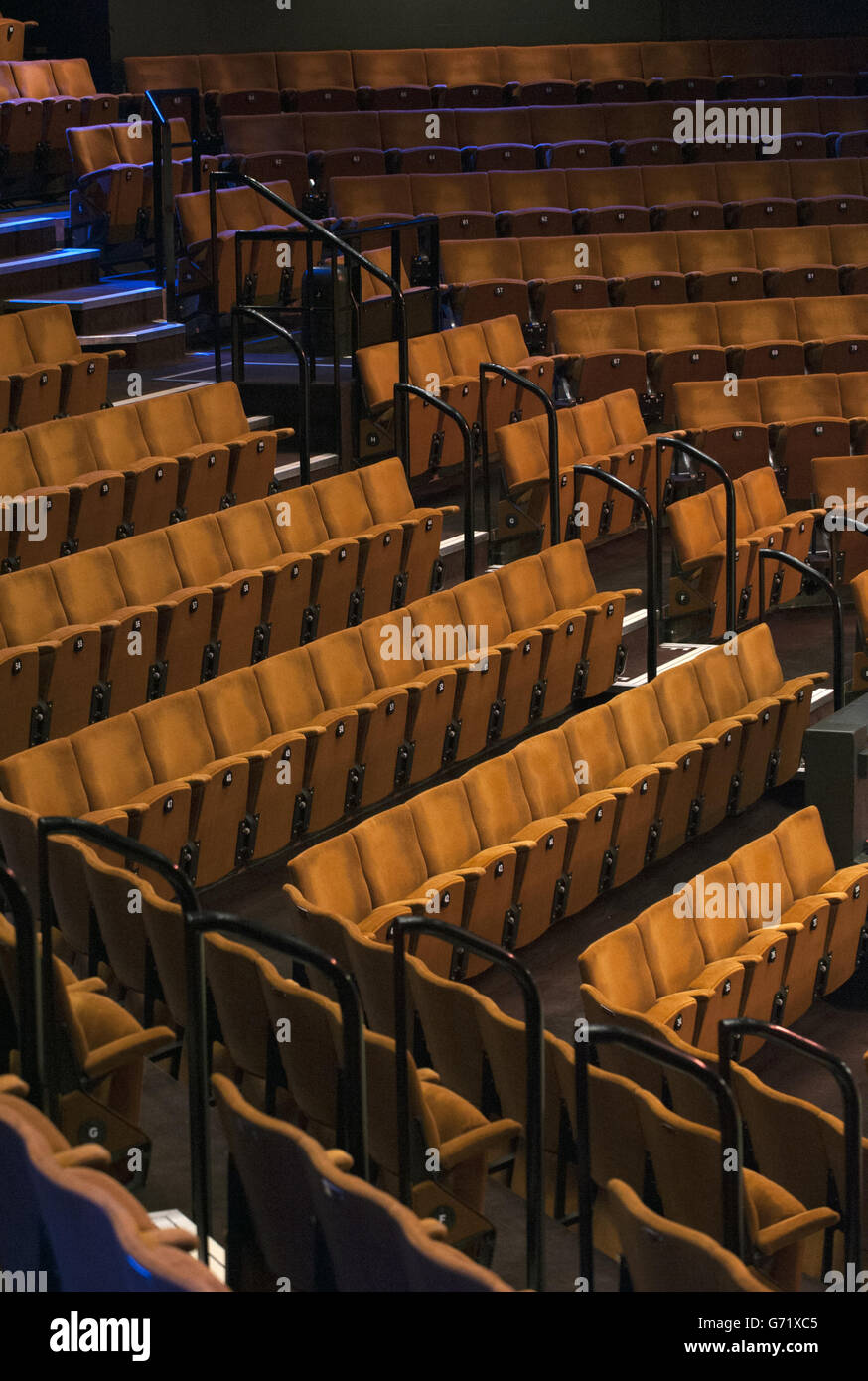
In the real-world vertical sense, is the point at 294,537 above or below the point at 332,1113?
above

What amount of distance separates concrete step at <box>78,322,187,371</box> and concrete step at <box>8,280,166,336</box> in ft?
0.05

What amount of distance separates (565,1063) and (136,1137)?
341mm

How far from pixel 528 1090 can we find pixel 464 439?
157 cm

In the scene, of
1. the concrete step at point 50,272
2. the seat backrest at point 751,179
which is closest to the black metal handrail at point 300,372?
the concrete step at point 50,272

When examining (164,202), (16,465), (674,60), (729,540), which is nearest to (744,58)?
(674,60)

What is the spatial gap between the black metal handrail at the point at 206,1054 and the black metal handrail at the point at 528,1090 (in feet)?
0.17

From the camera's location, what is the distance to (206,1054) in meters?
1.21

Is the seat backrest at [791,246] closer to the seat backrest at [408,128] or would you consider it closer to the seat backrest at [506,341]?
the seat backrest at [506,341]

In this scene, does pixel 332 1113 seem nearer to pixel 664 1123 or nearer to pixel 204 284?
pixel 664 1123

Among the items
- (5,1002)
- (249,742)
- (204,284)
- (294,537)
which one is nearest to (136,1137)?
(5,1002)

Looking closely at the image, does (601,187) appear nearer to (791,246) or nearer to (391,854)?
(791,246)

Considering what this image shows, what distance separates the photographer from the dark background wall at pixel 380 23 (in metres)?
4.43

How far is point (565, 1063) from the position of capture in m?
1.48
